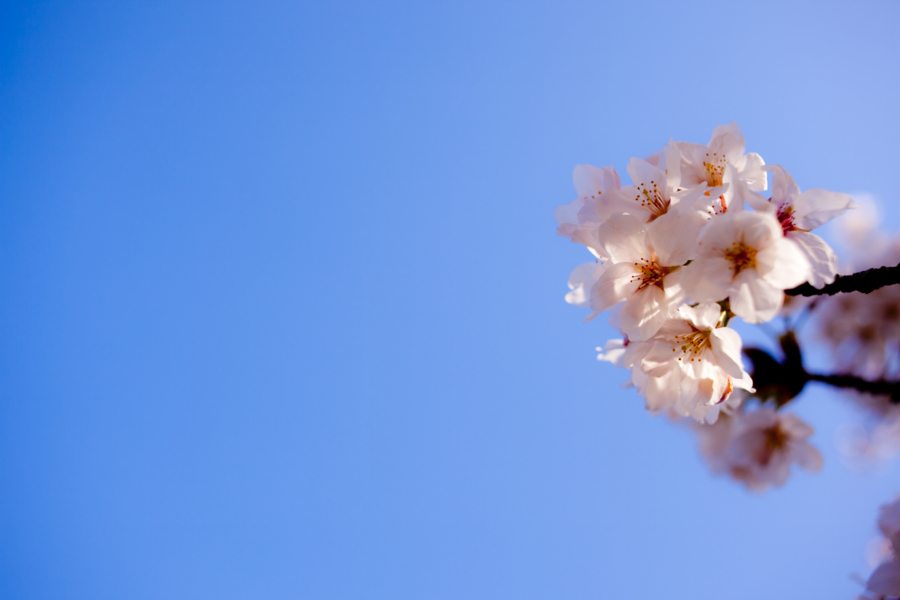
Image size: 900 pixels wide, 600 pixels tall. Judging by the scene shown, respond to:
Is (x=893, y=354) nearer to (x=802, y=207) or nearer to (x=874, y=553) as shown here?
(x=874, y=553)

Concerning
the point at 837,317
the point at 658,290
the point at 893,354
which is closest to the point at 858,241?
the point at 837,317

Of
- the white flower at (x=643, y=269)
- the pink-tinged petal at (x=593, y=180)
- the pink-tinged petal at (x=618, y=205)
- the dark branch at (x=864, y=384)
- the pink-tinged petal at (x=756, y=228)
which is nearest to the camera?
the pink-tinged petal at (x=756, y=228)

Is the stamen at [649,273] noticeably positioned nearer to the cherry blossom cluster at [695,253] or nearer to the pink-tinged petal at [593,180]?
the cherry blossom cluster at [695,253]

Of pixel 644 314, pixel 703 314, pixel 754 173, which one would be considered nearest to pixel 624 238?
pixel 644 314

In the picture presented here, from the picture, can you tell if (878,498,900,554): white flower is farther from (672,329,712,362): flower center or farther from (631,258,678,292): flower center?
(631,258,678,292): flower center

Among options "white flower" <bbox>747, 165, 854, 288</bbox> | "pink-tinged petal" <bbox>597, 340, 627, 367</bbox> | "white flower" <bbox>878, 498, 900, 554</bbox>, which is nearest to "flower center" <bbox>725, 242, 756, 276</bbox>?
"white flower" <bbox>747, 165, 854, 288</bbox>

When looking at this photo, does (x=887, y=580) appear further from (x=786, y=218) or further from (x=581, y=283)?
(x=581, y=283)

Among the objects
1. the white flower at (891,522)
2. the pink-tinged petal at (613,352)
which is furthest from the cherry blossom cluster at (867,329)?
the pink-tinged petal at (613,352)
